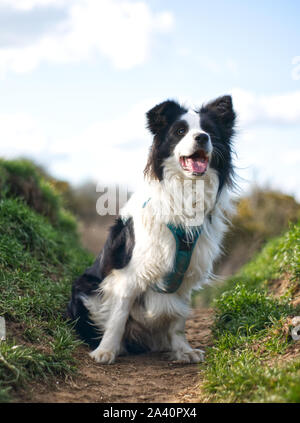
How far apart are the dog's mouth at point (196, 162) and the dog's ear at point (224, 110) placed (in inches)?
19.9

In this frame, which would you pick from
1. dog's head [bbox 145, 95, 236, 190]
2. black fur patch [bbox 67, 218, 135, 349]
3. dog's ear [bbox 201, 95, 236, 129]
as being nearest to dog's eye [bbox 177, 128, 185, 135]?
dog's head [bbox 145, 95, 236, 190]

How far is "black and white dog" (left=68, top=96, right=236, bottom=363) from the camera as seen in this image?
4.11 m

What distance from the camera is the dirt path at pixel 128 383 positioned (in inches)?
128

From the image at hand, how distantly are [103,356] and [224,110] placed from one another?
2478 mm

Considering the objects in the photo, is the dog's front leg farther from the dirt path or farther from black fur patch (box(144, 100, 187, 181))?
black fur patch (box(144, 100, 187, 181))

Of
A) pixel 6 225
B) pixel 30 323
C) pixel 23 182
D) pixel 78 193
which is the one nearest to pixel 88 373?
pixel 30 323

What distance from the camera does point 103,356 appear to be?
162 inches

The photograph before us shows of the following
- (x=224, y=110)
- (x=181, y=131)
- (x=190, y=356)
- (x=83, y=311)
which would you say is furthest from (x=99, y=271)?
(x=224, y=110)

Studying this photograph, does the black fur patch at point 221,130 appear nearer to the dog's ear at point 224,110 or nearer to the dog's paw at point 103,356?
the dog's ear at point 224,110

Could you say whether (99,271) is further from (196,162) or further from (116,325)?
(196,162)

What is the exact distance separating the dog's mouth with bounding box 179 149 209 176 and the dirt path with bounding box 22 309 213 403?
1.69m

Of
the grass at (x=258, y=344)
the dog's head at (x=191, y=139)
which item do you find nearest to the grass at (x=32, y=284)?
the grass at (x=258, y=344)

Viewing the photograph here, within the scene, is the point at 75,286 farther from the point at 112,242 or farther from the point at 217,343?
the point at 217,343

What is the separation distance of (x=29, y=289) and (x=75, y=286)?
1.55 feet
